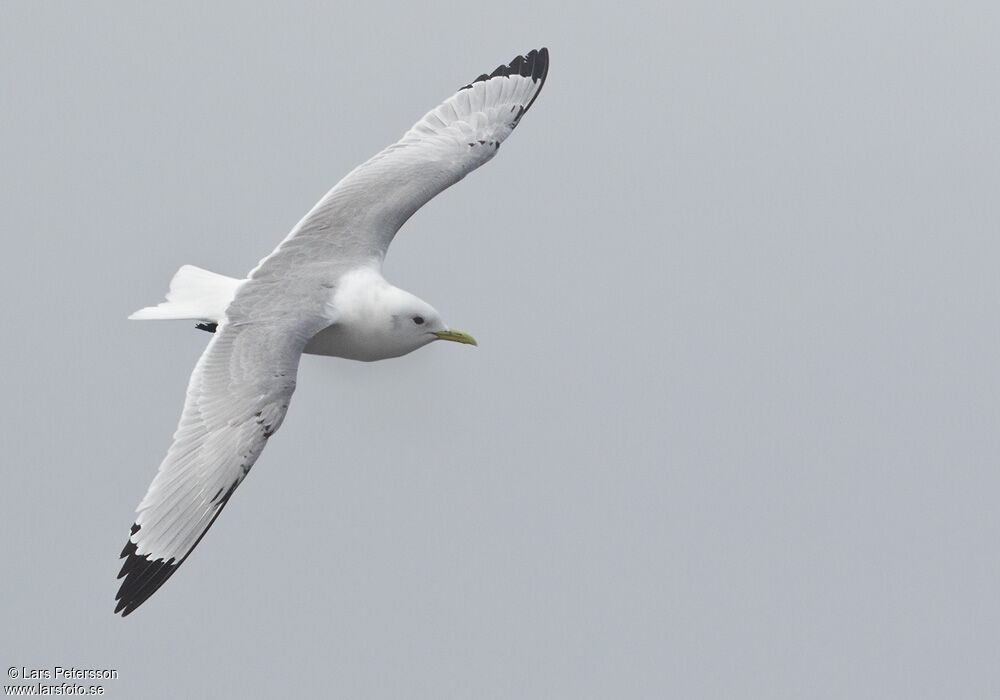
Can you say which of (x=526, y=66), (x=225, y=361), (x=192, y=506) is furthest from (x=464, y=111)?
(x=192, y=506)

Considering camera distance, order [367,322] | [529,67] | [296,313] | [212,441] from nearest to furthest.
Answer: [212,441] → [296,313] → [367,322] → [529,67]

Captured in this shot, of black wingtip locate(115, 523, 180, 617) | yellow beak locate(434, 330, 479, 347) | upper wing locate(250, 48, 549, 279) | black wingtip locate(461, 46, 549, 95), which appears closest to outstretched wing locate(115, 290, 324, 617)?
black wingtip locate(115, 523, 180, 617)

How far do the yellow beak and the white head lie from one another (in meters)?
0.05

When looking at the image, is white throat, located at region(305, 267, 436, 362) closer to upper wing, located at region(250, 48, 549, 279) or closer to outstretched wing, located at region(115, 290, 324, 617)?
upper wing, located at region(250, 48, 549, 279)

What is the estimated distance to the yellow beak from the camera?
397 inches

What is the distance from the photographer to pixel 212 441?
341 inches

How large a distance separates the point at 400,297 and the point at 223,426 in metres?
1.66

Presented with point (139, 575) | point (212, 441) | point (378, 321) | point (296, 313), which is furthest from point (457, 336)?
point (139, 575)

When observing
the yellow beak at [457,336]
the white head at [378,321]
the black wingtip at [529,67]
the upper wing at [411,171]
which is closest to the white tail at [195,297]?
the upper wing at [411,171]

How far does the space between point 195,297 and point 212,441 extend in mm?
1710

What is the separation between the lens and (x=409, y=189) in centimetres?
1064

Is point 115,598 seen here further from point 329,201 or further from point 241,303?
point 329,201

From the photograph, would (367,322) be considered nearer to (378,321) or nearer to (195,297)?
(378,321)

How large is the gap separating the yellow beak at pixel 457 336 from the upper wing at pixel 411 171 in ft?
2.24
